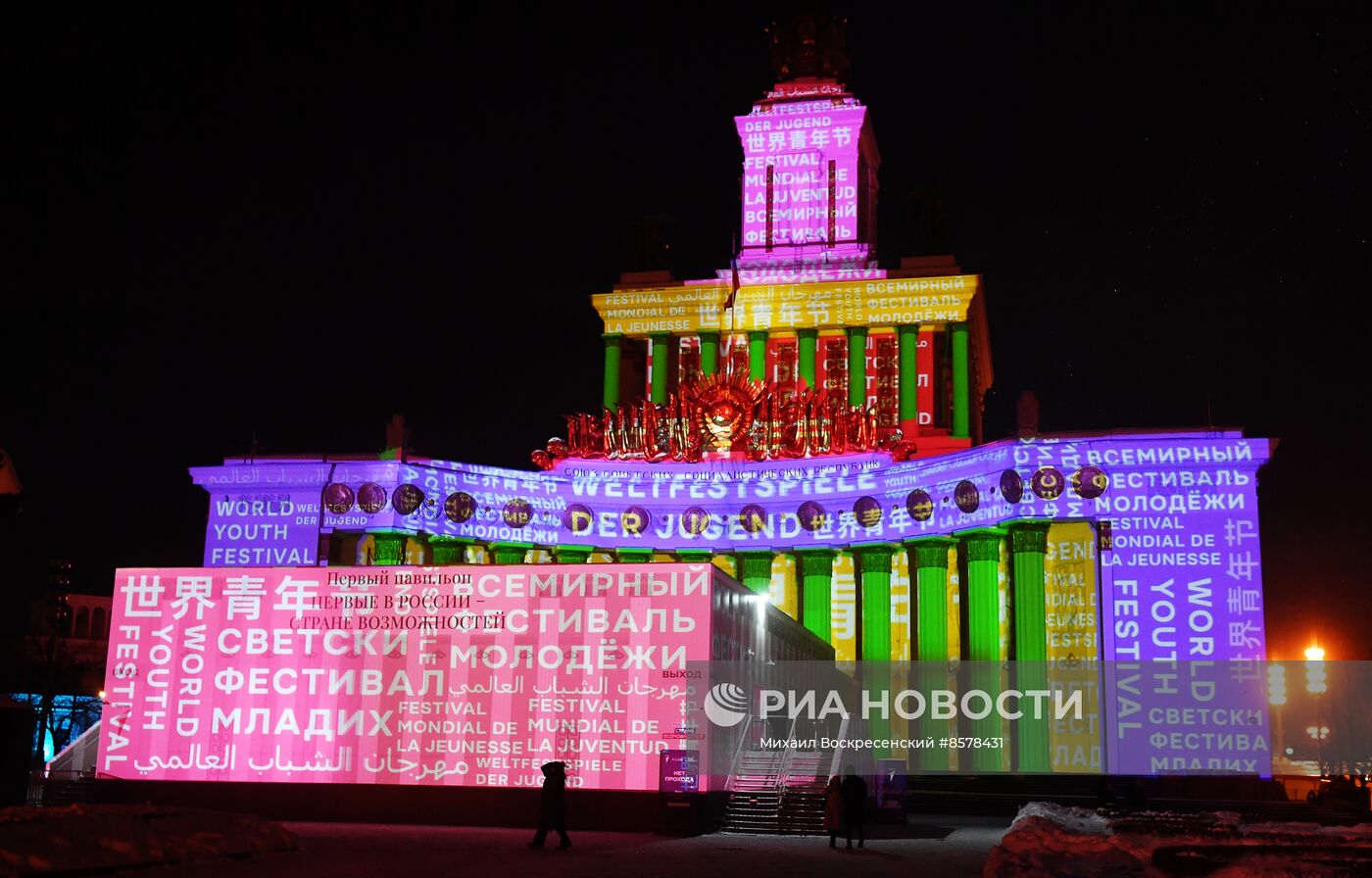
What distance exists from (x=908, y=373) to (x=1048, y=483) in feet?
56.3

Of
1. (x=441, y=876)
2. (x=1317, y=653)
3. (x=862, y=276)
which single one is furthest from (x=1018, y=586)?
(x=441, y=876)

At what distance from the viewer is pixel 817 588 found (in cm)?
6059

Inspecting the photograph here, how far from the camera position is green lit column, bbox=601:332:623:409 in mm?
74062

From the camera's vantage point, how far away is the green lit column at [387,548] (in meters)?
57.5

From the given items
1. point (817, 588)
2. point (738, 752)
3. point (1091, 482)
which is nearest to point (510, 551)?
point (817, 588)

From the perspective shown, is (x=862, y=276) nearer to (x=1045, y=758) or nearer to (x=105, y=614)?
(x=1045, y=758)

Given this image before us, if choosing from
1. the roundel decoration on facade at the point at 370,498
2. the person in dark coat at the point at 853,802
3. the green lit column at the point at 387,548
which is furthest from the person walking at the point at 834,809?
the roundel decoration on facade at the point at 370,498

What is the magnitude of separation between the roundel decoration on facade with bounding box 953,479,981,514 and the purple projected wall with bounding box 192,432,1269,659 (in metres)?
0.07

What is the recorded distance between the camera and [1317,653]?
1937 inches

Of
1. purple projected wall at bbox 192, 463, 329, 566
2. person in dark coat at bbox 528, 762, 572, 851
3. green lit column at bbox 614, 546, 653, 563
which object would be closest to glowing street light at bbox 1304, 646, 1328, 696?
green lit column at bbox 614, 546, 653, 563

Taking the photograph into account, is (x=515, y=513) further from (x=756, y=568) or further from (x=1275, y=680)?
(x=1275, y=680)

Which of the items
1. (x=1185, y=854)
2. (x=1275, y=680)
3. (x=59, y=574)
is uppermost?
(x=59, y=574)

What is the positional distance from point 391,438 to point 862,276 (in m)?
23.6

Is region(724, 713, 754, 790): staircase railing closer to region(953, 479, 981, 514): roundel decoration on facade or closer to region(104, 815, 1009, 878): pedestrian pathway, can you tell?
region(104, 815, 1009, 878): pedestrian pathway
